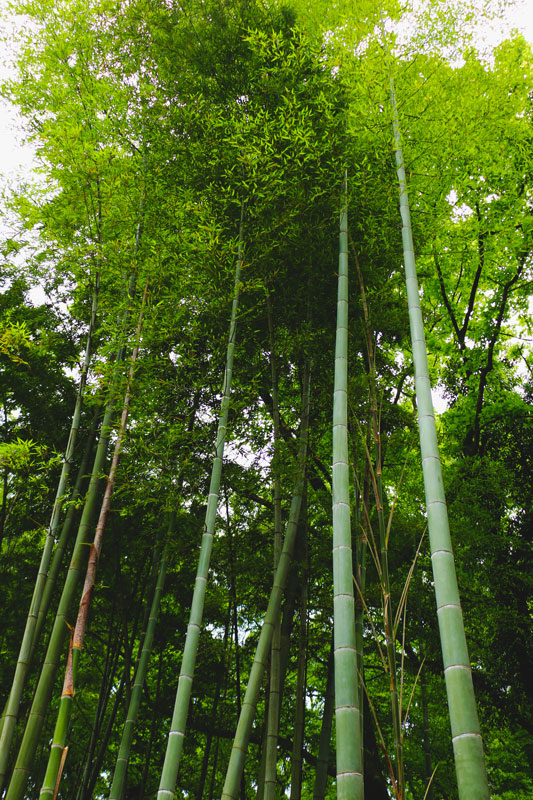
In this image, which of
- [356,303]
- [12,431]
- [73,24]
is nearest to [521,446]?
[356,303]

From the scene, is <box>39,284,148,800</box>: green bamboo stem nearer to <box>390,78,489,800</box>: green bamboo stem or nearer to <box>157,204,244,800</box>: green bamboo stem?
<box>157,204,244,800</box>: green bamboo stem

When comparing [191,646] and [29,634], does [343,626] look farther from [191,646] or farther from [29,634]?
[29,634]

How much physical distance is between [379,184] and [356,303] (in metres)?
0.96

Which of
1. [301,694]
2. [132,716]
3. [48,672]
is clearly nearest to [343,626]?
[48,672]

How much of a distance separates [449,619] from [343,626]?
492 millimetres

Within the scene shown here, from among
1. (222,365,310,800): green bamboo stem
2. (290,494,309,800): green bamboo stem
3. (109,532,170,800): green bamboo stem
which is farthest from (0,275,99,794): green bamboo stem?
(290,494,309,800): green bamboo stem

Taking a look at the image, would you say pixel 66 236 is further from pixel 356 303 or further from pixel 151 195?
pixel 356 303

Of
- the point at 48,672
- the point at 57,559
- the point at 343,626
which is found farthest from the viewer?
the point at 57,559

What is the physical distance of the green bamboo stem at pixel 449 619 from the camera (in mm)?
1559

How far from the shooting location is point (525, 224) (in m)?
6.07

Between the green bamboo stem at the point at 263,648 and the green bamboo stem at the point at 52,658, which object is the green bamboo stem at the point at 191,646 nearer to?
the green bamboo stem at the point at 263,648

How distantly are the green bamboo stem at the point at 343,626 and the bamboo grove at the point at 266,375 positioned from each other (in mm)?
13

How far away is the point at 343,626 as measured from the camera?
6.97ft

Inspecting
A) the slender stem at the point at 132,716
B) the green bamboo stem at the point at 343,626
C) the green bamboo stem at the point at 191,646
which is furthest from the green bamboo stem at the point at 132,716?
the green bamboo stem at the point at 343,626
